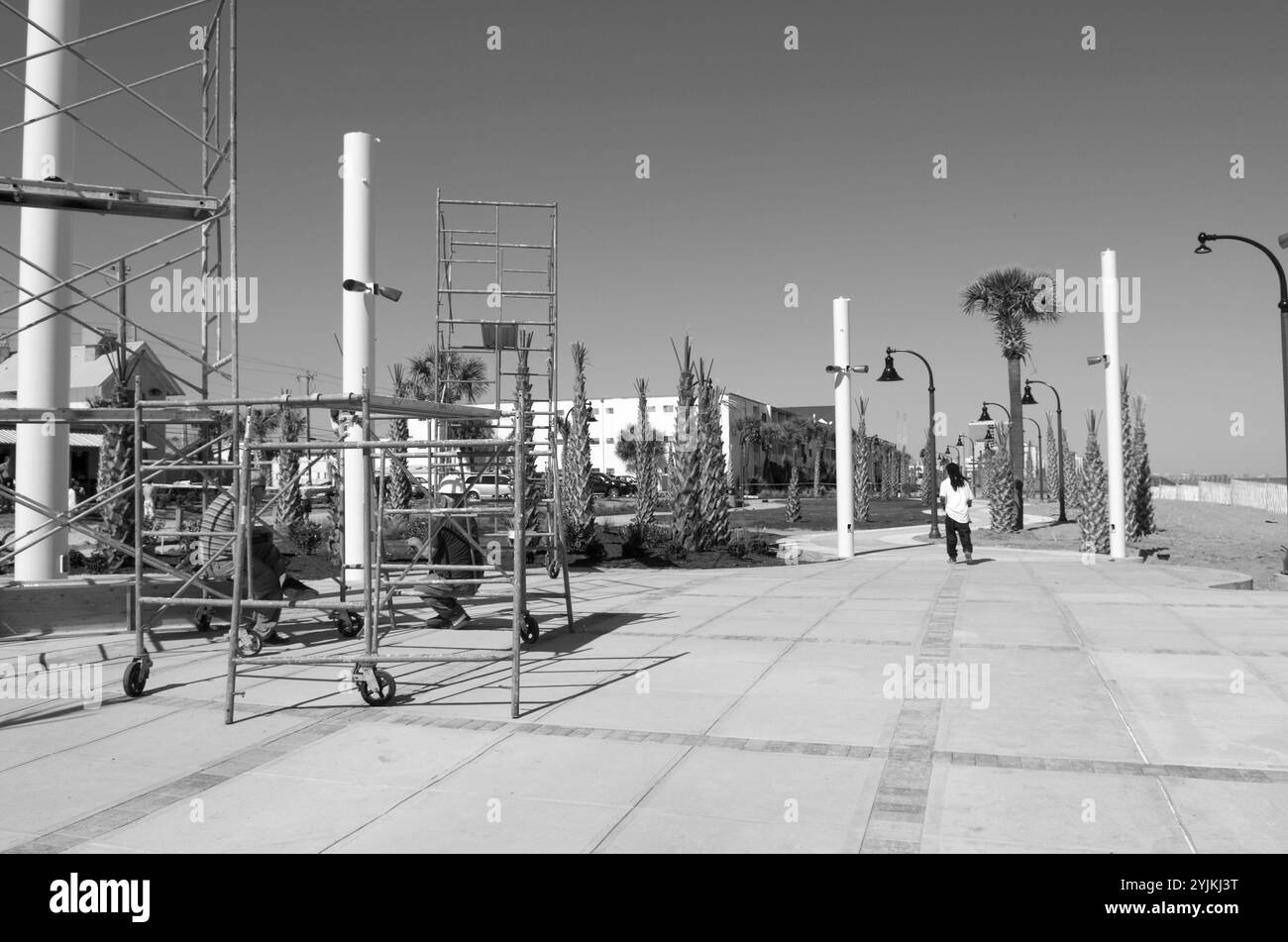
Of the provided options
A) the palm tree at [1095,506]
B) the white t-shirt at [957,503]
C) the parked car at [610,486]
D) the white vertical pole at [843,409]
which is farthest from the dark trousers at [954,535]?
the parked car at [610,486]

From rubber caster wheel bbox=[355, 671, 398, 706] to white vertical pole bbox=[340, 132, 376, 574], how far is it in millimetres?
6431

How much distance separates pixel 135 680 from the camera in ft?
23.6

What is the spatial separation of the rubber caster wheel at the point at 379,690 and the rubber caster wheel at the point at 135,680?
1.85m

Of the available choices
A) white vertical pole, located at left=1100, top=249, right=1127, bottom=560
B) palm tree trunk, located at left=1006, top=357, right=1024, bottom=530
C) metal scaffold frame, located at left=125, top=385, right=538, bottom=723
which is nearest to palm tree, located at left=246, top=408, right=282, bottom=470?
metal scaffold frame, located at left=125, top=385, right=538, bottom=723

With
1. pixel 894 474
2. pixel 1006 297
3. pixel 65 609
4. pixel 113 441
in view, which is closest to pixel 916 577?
pixel 65 609

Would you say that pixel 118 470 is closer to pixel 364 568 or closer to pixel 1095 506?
pixel 364 568

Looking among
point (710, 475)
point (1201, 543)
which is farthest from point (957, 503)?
point (1201, 543)

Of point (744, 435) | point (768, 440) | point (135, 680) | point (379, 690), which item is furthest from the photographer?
point (768, 440)

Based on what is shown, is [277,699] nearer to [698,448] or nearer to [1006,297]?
[698,448]

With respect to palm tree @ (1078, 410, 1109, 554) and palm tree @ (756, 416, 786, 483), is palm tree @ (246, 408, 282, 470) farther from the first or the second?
palm tree @ (756, 416, 786, 483)

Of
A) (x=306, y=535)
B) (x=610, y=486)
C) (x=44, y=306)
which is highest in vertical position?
(x=44, y=306)

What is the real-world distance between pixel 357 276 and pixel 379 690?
320 inches
